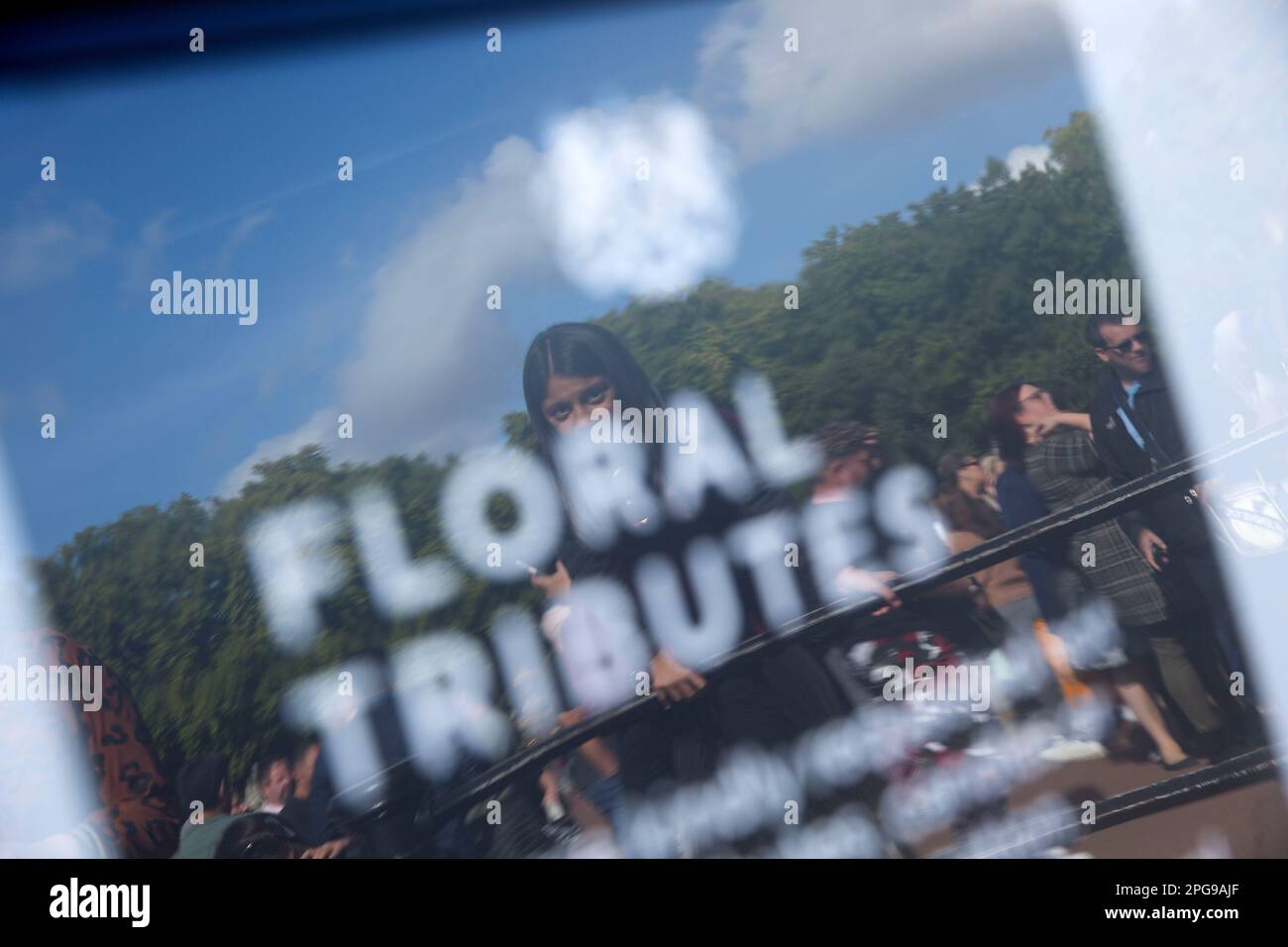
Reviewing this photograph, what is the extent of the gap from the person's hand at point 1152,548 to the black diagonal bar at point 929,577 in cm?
8

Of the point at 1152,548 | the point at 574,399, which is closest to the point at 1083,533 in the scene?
the point at 1152,548

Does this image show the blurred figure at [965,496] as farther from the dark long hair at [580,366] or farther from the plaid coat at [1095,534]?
the dark long hair at [580,366]

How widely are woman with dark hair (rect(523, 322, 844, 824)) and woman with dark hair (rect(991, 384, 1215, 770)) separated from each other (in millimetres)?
667

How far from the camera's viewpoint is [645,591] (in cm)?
281

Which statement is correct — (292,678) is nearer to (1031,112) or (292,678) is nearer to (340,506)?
(340,506)

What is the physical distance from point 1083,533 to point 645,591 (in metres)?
1.21

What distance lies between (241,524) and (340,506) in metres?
0.29

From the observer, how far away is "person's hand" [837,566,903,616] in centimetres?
273

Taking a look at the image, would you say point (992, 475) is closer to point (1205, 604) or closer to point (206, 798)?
point (1205, 604)

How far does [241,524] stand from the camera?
2869 mm

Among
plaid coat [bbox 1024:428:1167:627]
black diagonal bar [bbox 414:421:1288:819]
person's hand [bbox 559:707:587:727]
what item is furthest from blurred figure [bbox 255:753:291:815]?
plaid coat [bbox 1024:428:1167:627]

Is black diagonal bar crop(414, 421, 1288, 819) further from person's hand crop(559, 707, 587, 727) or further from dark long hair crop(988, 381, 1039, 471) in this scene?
dark long hair crop(988, 381, 1039, 471)
